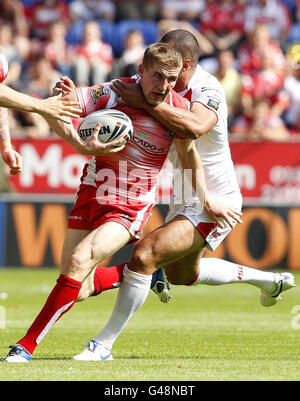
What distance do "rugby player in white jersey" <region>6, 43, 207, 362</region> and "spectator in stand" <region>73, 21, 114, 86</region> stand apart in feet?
29.0

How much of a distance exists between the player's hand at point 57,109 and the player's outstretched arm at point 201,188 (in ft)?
3.61

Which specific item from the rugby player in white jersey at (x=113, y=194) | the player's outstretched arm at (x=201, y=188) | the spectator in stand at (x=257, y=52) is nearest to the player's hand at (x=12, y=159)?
the rugby player in white jersey at (x=113, y=194)

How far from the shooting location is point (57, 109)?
230 inches

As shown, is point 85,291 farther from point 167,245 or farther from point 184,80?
point 184,80

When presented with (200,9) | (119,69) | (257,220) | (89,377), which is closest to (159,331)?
(89,377)

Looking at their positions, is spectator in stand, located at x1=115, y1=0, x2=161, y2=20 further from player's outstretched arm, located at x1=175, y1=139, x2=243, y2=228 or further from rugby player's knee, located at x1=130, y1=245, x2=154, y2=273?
rugby player's knee, located at x1=130, y1=245, x2=154, y2=273

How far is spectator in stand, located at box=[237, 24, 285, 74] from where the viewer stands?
16.4 m

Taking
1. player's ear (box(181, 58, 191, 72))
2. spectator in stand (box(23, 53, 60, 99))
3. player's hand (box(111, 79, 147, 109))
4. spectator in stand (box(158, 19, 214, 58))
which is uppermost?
spectator in stand (box(158, 19, 214, 58))

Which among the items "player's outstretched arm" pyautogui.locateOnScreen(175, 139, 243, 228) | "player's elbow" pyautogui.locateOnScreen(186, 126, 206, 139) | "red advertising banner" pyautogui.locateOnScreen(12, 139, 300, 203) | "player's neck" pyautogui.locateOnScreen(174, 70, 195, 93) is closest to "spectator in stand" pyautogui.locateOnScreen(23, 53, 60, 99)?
"red advertising banner" pyautogui.locateOnScreen(12, 139, 300, 203)

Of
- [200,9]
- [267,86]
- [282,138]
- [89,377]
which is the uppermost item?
[200,9]

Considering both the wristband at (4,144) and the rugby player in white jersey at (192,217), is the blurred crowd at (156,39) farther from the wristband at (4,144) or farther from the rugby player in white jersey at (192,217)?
the wristband at (4,144)

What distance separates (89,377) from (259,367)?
1274 millimetres

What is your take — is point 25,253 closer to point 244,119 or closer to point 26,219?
point 26,219

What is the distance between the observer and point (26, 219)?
1358 centimetres
